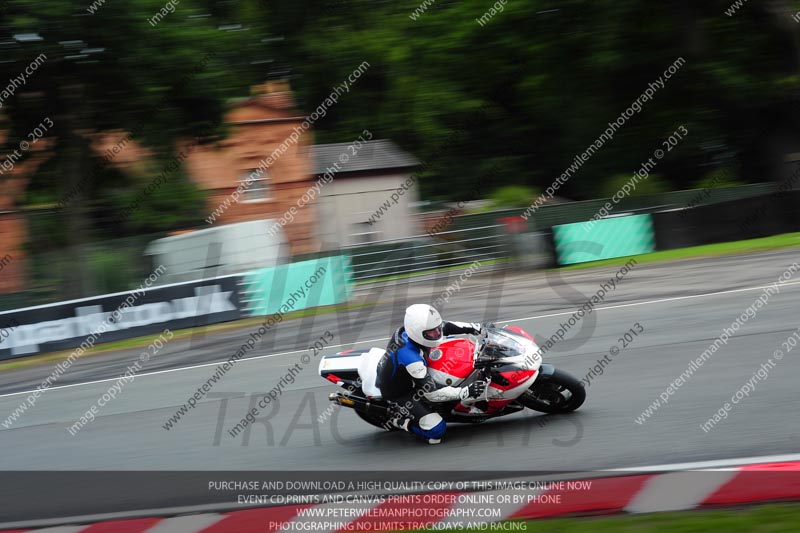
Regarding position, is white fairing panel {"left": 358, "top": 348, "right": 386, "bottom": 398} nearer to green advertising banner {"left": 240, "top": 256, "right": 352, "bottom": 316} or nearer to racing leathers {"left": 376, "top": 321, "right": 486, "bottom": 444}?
racing leathers {"left": 376, "top": 321, "right": 486, "bottom": 444}

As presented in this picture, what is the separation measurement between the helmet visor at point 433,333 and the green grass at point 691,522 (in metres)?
2.25

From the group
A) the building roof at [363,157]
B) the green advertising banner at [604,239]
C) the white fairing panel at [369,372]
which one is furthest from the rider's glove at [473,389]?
the building roof at [363,157]

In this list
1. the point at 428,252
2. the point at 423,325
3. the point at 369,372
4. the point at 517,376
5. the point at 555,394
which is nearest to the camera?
the point at 423,325

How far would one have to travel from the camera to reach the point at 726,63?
27125mm

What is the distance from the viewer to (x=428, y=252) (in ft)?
92.8

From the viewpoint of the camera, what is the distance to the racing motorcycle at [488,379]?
780cm

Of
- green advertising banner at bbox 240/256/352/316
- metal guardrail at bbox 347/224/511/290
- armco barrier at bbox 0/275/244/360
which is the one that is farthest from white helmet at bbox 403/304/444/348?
metal guardrail at bbox 347/224/511/290

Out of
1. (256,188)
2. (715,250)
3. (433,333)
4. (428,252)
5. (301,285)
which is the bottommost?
(256,188)

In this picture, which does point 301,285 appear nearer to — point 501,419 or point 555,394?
point 501,419

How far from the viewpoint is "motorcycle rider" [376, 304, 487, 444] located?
769 cm

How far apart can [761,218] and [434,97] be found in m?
16.4

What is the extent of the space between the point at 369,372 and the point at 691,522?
3.76m

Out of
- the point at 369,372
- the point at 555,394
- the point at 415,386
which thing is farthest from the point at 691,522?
the point at 369,372

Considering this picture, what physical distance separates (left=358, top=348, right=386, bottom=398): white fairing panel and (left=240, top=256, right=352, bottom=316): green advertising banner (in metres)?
12.0
